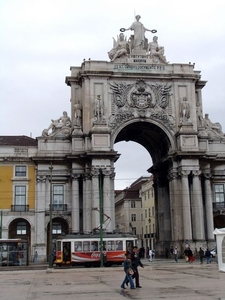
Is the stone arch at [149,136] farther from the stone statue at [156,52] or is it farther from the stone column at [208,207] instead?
the stone statue at [156,52]

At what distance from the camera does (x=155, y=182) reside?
57312mm

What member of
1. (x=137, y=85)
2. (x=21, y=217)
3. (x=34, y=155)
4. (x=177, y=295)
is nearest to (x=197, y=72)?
(x=137, y=85)

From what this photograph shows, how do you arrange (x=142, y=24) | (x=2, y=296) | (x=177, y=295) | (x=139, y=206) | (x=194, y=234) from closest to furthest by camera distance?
(x=177, y=295) → (x=2, y=296) → (x=194, y=234) → (x=142, y=24) → (x=139, y=206)

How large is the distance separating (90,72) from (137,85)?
18.1ft

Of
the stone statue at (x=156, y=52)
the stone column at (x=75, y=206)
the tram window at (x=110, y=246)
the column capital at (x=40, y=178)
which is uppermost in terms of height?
the stone statue at (x=156, y=52)

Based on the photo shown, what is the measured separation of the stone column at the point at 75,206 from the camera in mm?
48125

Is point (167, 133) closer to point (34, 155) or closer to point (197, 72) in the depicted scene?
point (197, 72)

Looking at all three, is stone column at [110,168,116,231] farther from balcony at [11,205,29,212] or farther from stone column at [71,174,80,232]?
balcony at [11,205,29,212]

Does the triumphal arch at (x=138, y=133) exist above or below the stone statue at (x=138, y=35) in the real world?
below

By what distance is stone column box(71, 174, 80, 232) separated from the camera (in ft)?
158

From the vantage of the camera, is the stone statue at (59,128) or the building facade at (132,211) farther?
the building facade at (132,211)

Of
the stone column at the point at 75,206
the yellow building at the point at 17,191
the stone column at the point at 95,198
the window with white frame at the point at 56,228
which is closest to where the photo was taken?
the stone column at the point at 95,198

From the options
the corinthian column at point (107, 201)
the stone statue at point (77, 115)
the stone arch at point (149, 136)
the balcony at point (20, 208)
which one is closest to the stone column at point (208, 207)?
the stone arch at point (149, 136)

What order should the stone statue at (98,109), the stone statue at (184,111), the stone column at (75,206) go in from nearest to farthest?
the stone column at (75,206), the stone statue at (98,109), the stone statue at (184,111)
